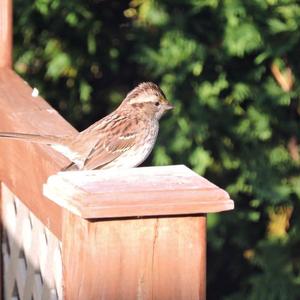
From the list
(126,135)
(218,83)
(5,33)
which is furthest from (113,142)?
(218,83)

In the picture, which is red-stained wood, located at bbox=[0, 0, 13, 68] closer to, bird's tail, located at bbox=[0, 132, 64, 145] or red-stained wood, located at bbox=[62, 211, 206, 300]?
bird's tail, located at bbox=[0, 132, 64, 145]

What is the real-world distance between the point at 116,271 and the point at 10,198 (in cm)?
143

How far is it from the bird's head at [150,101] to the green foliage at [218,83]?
35 cm

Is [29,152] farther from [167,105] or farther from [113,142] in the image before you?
[167,105]

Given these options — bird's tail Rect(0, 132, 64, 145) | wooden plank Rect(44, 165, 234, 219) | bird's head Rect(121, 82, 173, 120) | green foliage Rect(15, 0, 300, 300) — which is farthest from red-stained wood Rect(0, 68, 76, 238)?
green foliage Rect(15, 0, 300, 300)

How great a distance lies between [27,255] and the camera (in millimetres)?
3094

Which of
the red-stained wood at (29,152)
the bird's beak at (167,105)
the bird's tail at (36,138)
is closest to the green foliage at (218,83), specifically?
the bird's beak at (167,105)

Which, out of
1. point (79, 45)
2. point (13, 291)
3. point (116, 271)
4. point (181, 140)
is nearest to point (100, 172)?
point (116, 271)

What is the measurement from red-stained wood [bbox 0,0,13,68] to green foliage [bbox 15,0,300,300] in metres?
1.22

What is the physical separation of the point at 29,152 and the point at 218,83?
2.58m

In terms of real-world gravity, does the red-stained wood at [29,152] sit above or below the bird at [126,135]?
above

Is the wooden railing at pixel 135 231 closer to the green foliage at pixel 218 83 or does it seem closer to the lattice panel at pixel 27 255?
the lattice panel at pixel 27 255

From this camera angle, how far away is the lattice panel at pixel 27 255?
271 centimetres

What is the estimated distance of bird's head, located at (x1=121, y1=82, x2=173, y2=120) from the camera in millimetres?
5156
